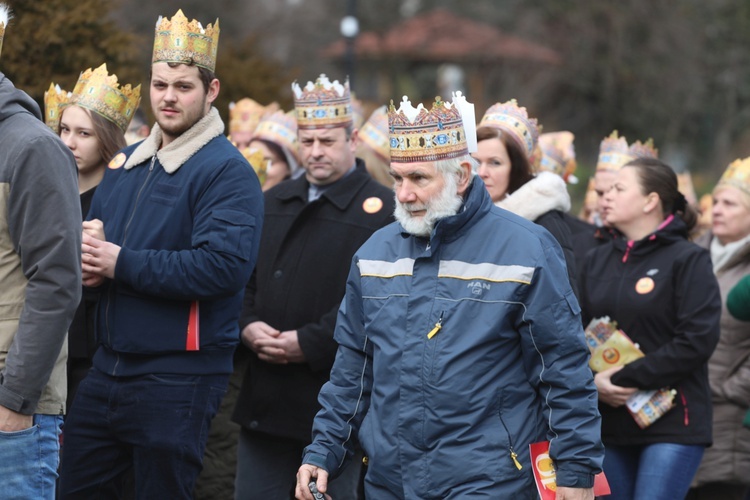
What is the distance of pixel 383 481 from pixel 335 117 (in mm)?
2678

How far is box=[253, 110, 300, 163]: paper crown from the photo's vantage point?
850 centimetres

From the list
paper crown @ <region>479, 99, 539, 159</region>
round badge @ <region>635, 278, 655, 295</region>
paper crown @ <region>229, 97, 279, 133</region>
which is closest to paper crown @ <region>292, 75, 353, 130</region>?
paper crown @ <region>479, 99, 539, 159</region>

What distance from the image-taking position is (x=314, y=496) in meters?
4.49

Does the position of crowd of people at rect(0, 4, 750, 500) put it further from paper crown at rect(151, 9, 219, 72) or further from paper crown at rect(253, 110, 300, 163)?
paper crown at rect(253, 110, 300, 163)

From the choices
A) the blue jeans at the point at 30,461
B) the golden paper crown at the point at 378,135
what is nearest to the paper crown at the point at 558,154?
the golden paper crown at the point at 378,135

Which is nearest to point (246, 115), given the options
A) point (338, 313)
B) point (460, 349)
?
point (338, 313)

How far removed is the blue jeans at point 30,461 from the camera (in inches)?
167

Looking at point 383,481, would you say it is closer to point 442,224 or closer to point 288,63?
point 442,224

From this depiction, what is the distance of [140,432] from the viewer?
16.8 feet

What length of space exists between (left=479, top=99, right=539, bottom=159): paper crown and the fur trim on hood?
305 millimetres

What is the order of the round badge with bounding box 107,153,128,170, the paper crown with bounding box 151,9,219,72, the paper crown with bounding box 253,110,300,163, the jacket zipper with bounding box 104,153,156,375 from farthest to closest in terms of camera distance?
the paper crown with bounding box 253,110,300,163, the round badge with bounding box 107,153,128,170, the paper crown with bounding box 151,9,219,72, the jacket zipper with bounding box 104,153,156,375

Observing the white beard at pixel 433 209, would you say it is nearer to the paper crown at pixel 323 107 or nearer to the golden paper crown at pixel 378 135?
the paper crown at pixel 323 107

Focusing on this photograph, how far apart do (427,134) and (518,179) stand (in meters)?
1.82

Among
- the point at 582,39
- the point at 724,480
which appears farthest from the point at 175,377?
the point at 582,39
